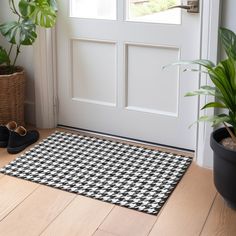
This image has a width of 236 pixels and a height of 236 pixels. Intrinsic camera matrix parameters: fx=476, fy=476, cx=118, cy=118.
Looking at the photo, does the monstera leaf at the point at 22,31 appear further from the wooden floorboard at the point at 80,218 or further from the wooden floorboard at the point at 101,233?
the wooden floorboard at the point at 101,233

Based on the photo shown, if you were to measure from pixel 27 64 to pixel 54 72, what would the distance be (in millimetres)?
209

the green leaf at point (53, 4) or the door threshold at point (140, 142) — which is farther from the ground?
the green leaf at point (53, 4)

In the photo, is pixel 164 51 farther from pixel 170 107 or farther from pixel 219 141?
pixel 219 141

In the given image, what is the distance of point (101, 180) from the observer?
251cm

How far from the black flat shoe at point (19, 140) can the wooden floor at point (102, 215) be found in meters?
0.39

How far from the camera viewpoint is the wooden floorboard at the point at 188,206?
212 cm

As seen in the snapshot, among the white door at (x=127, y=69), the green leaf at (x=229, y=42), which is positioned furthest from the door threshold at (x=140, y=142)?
the green leaf at (x=229, y=42)

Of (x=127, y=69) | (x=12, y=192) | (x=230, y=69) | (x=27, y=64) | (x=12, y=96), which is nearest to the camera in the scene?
(x=230, y=69)

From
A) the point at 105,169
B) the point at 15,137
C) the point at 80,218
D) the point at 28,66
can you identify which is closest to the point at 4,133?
the point at 15,137

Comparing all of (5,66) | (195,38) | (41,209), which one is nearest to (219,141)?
(195,38)

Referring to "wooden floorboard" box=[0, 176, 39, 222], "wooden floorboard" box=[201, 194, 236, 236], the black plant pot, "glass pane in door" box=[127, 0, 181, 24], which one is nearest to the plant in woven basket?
"glass pane in door" box=[127, 0, 181, 24]

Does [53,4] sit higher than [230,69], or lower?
higher

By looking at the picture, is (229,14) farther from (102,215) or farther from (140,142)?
(102,215)

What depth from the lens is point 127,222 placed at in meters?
2.16
